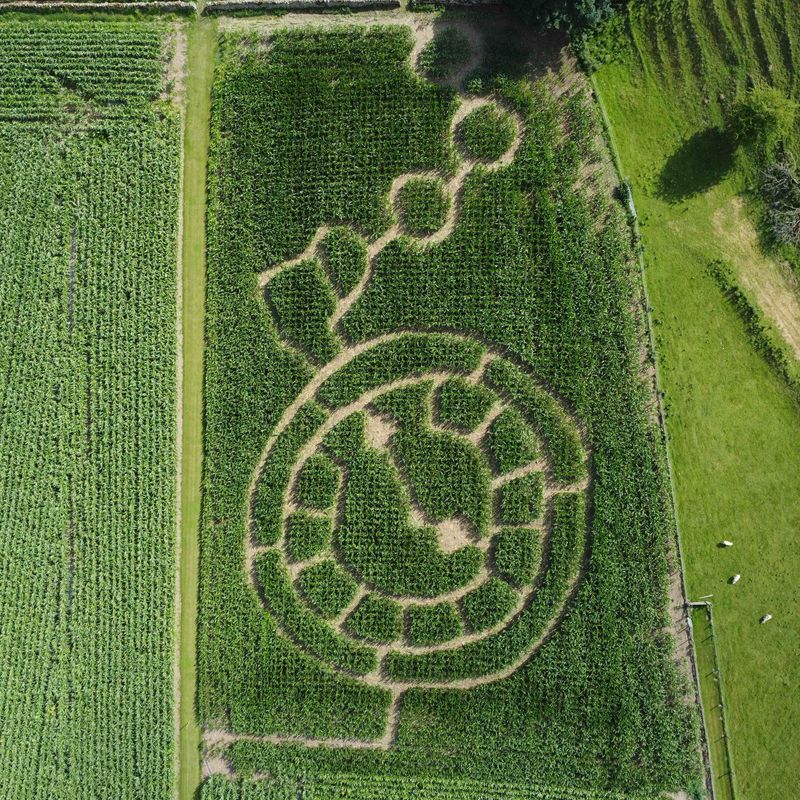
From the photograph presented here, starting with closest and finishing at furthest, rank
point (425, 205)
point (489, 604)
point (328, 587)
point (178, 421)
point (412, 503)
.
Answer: point (489, 604), point (328, 587), point (412, 503), point (425, 205), point (178, 421)

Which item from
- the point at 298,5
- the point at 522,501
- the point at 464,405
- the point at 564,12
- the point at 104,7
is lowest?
the point at 522,501

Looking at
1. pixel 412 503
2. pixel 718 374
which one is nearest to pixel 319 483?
pixel 412 503

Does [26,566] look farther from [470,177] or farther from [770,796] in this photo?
[770,796]

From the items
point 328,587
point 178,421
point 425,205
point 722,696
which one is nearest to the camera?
point 722,696

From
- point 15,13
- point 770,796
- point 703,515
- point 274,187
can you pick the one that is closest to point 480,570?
point 703,515

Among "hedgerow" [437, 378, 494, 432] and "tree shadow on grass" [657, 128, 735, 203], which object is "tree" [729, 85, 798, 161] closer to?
"tree shadow on grass" [657, 128, 735, 203]

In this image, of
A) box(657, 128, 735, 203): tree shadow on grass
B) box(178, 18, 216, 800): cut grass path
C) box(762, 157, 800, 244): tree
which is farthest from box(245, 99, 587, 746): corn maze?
box(762, 157, 800, 244): tree

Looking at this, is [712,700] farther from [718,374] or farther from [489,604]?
[718,374]

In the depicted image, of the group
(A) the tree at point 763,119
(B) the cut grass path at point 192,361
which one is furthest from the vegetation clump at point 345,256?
(A) the tree at point 763,119
